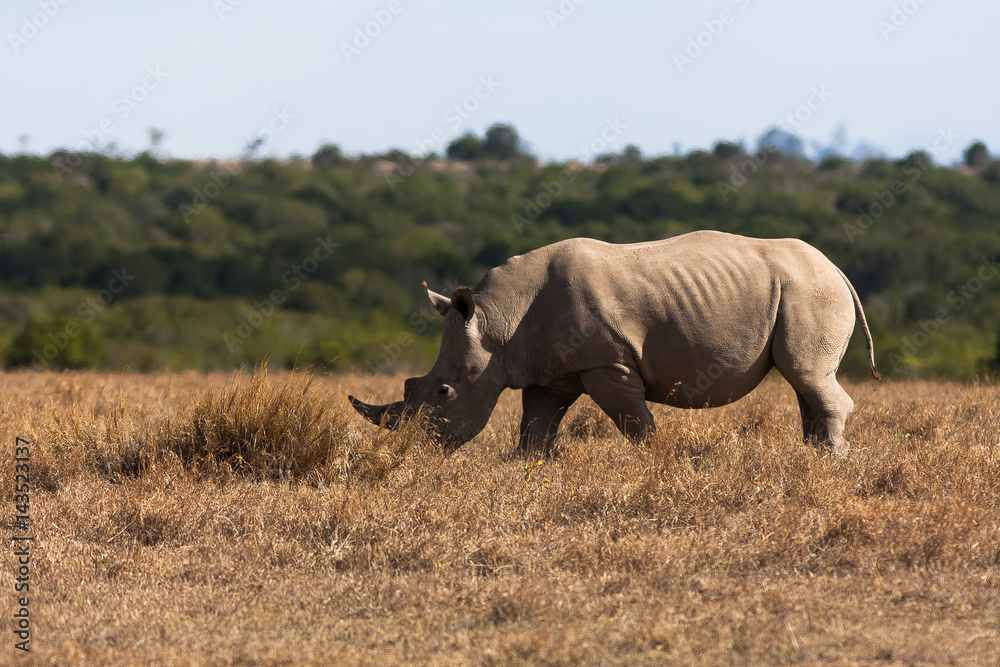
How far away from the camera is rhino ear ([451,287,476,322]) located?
6.11 metres

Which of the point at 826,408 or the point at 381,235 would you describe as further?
the point at 381,235

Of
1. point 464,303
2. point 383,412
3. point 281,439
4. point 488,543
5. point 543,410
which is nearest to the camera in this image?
point 488,543

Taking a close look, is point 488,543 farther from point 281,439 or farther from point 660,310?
point 660,310

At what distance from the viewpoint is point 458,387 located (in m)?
6.38

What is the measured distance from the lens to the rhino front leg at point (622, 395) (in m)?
6.10

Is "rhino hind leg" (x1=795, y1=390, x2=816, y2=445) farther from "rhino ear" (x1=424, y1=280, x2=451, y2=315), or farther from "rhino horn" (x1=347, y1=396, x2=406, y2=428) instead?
"rhino horn" (x1=347, y1=396, x2=406, y2=428)

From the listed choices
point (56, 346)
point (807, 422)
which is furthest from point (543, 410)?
point (56, 346)

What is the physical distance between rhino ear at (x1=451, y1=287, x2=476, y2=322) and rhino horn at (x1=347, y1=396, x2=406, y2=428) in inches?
26.7

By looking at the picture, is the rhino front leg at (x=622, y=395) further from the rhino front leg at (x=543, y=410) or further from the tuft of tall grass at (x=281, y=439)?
the tuft of tall grass at (x=281, y=439)

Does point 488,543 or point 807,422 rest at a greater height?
point 488,543

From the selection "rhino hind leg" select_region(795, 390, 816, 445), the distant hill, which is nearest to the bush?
the distant hill

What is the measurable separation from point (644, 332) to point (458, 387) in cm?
120

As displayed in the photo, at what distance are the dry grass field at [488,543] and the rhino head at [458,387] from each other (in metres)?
0.22

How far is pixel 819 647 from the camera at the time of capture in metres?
3.32
